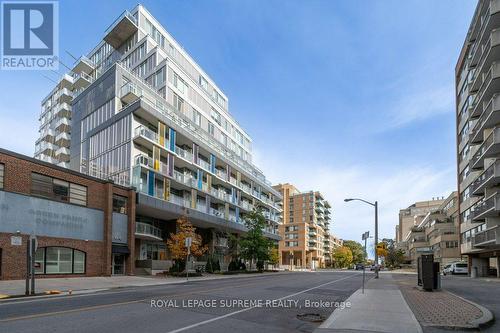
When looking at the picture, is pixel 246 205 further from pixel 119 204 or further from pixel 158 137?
pixel 119 204

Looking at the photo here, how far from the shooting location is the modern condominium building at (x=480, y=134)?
3409 cm

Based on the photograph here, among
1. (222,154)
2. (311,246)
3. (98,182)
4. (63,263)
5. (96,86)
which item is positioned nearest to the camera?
(63,263)

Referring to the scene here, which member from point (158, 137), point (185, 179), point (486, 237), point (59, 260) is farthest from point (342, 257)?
point (59, 260)

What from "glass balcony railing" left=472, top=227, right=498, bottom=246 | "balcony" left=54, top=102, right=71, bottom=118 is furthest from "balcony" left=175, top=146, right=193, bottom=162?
"balcony" left=54, top=102, right=71, bottom=118

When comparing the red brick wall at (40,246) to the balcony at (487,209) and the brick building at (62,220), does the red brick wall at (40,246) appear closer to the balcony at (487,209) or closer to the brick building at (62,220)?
the brick building at (62,220)

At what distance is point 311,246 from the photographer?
5226 inches

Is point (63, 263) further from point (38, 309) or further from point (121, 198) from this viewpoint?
Result: point (38, 309)

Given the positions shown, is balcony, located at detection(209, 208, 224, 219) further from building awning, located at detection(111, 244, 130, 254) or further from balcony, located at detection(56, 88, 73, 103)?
balcony, located at detection(56, 88, 73, 103)

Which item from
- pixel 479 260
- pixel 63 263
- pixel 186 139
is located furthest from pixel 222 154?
pixel 479 260

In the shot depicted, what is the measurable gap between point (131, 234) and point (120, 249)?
1874 mm

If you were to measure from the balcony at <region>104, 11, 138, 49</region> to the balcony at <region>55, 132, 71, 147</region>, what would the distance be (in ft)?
66.8

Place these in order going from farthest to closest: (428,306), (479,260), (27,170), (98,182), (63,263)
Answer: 1. (479,260)
2. (98,182)
3. (63,263)
4. (27,170)
5. (428,306)

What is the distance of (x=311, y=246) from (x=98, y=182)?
358 ft

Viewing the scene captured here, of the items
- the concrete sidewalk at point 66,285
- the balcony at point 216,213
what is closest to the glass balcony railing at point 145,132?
the balcony at point 216,213
